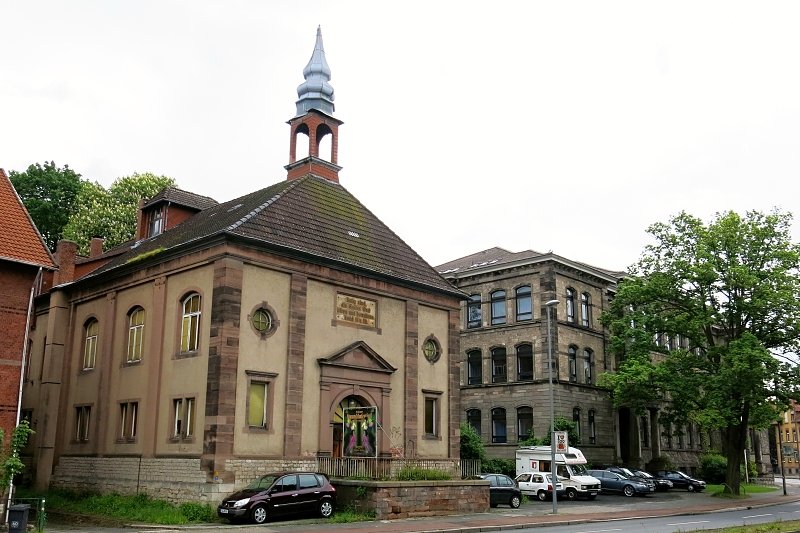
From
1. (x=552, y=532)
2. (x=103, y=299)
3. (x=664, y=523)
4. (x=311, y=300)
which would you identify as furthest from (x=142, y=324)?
(x=664, y=523)

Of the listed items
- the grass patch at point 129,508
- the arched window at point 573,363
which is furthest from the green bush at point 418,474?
the arched window at point 573,363

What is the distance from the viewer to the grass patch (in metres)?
24.6

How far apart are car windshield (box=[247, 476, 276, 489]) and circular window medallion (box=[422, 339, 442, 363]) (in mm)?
10721

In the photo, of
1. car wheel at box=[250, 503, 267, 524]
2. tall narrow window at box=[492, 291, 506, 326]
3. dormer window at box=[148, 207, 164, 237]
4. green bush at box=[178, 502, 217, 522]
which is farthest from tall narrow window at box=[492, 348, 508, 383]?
car wheel at box=[250, 503, 267, 524]

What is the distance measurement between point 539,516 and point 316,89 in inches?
822

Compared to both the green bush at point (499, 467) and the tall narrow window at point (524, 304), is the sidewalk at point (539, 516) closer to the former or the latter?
the green bush at point (499, 467)

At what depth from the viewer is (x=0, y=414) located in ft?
76.1

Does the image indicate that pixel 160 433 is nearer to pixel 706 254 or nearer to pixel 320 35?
pixel 320 35

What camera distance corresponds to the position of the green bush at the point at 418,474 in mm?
26984

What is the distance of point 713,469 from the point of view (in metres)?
58.3

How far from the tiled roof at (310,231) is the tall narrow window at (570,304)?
58.5 feet

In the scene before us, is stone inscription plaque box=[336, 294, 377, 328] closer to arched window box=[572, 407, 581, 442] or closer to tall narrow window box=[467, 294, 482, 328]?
tall narrow window box=[467, 294, 482, 328]

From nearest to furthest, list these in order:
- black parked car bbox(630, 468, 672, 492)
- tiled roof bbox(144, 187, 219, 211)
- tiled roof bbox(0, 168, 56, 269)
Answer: tiled roof bbox(0, 168, 56, 269) < tiled roof bbox(144, 187, 219, 211) < black parked car bbox(630, 468, 672, 492)

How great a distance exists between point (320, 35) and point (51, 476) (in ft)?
77.4
